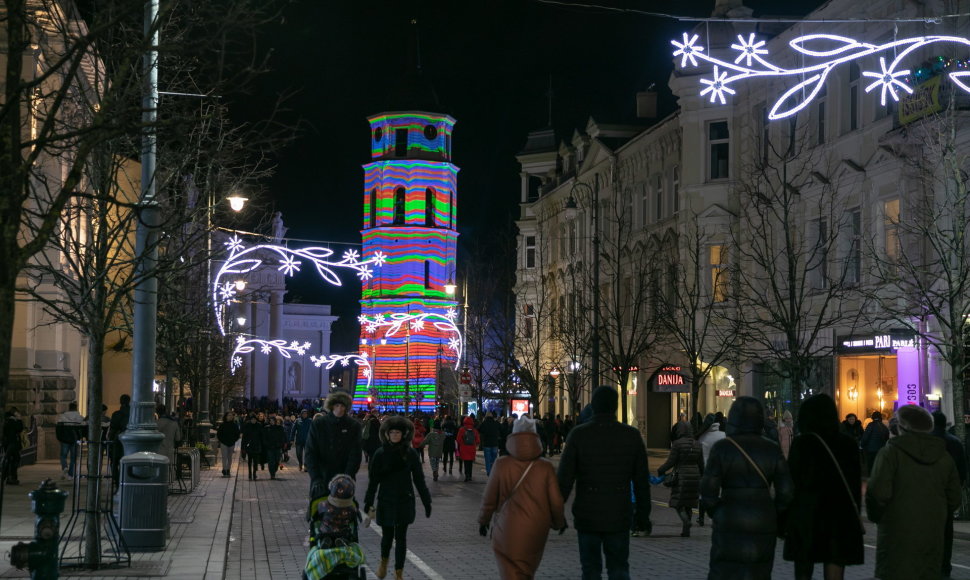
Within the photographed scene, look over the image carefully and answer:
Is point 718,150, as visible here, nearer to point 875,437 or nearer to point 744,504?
point 875,437

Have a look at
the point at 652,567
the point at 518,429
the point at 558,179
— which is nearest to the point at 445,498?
the point at 652,567

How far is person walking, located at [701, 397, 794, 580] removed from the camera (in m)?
9.06

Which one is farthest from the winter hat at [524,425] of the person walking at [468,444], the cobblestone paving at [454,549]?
the person walking at [468,444]

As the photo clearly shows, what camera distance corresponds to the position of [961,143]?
2691cm

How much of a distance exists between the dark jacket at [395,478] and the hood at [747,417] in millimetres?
4514

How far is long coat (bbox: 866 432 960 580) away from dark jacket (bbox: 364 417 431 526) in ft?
16.2

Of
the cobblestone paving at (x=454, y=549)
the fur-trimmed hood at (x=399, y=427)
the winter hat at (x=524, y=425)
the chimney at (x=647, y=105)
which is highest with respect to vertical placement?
the chimney at (x=647, y=105)

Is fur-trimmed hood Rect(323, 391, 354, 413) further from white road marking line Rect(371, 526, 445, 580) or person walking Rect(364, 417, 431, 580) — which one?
person walking Rect(364, 417, 431, 580)

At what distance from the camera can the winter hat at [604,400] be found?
996 centimetres

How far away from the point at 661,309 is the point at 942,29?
15928 mm

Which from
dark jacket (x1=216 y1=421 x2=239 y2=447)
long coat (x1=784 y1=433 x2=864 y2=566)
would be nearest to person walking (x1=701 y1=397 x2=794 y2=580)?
long coat (x1=784 y1=433 x2=864 y2=566)

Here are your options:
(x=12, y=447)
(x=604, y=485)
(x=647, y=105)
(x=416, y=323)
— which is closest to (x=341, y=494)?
(x=604, y=485)

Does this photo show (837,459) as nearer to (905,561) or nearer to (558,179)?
(905,561)

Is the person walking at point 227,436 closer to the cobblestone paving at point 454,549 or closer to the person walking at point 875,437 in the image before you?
the cobblestone paving at point 454,549
